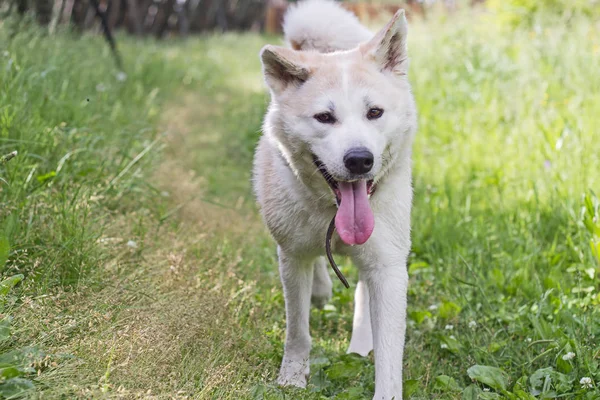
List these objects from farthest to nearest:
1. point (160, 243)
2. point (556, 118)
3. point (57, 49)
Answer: point (57, 49) → point (556, 118) → point (160, 243)

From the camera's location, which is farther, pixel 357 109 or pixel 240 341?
pixel 240 341

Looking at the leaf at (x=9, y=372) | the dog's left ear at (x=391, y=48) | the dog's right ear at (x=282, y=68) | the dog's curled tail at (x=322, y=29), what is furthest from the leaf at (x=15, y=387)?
the dog's curled tail at (x=322, y=29)

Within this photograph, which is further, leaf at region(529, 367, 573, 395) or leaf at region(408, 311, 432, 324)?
leaf at region(408, 311, 432, 324)

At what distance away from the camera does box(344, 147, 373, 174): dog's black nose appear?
2.41 meters

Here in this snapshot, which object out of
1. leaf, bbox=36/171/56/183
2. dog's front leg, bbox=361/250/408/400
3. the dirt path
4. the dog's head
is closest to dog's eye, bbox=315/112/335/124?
the dog's head

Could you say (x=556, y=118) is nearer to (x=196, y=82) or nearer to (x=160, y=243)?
(x=160, y=243)

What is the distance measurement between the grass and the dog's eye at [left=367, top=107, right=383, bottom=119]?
110 centimetres

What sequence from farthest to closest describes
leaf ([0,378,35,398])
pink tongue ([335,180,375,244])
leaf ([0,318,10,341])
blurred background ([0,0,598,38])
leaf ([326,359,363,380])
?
blurred background ([0,0,598,38]) < leaf ([326,359,363,380]) < pink tongue ([335,180,375,244]) < leaf ([0,318,10,341]) < leaf ([0,378,35,398])

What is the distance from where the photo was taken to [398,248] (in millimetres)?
2785

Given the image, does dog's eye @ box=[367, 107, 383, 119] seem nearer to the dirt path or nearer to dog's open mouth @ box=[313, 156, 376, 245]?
dog's open mouth @ box=[313, 156, 376, 245]

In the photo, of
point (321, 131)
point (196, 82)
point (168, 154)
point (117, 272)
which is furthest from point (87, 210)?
point (196, 82)

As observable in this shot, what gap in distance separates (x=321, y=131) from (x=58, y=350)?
1282mm

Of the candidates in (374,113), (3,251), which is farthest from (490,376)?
(3,251)

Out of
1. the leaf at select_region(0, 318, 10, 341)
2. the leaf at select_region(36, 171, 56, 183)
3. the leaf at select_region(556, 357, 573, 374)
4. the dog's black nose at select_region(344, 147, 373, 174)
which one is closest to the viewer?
the leaf at select_region(0, 318, 10, 341)
